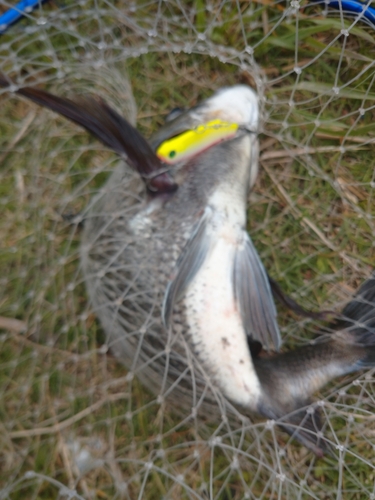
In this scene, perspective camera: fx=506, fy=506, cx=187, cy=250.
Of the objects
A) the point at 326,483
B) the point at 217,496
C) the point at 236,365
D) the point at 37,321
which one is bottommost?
the point at 326,483

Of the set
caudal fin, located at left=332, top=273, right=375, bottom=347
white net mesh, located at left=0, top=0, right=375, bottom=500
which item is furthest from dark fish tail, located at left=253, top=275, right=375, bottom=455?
white net mesh, located at left=0, top=0, right=375, bottom=500

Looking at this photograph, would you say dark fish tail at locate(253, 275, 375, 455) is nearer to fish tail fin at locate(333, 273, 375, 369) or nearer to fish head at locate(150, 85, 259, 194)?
fish tail fin at locate(333, 273, 375, 369)

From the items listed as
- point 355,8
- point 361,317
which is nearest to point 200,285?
point 361,317

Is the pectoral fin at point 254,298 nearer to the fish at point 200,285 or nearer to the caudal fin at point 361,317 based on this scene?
the fish at point 200,285

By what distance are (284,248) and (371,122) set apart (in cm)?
58

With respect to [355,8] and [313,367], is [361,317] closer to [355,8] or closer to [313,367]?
[313,367]

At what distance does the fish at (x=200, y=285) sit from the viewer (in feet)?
5.06

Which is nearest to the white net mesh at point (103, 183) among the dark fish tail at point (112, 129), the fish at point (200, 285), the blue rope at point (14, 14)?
the blue rope at point (14, 14)

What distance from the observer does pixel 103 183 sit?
6.42 feet

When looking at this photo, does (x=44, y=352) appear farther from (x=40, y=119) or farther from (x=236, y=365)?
(x=40, y=119)

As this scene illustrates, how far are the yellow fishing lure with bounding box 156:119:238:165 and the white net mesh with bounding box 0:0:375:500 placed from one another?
25 centimetres

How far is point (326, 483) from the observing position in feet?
6.10

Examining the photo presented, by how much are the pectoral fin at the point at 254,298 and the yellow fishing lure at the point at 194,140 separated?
0.34 m

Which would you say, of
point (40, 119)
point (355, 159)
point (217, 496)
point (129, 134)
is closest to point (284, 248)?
point (355, 159)
